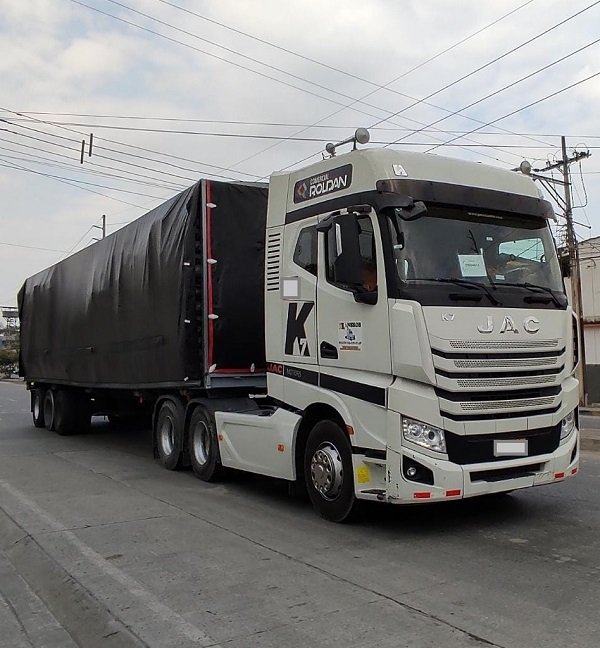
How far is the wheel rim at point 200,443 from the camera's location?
369 inches

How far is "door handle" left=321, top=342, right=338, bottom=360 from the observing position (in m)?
6.82

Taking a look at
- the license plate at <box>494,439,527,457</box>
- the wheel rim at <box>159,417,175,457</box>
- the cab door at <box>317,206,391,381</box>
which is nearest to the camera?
the license plate at <box>494,439,527,457</box>

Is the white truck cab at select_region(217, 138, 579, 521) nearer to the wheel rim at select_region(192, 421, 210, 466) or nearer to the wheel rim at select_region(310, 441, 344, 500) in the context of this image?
the wheel rim at select_region(310, 441, 344, 500)

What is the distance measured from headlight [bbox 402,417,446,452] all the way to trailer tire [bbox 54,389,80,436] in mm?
11424

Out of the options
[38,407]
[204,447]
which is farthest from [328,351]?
[38,407]

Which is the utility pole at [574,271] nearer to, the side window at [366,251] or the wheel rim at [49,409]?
the wheel rim at [49,409]

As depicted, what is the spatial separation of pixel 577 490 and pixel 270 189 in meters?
4.84

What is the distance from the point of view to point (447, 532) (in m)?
6.46

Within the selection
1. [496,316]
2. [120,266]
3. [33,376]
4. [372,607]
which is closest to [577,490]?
[496,316]

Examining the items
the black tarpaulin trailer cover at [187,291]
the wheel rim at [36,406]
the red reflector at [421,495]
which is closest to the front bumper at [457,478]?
the red reflector at [421,495]

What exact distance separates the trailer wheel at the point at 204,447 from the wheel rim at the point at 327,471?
226cm

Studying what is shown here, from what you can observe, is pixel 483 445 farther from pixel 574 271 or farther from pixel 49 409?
pixel 574 271

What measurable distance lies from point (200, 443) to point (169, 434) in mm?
1140

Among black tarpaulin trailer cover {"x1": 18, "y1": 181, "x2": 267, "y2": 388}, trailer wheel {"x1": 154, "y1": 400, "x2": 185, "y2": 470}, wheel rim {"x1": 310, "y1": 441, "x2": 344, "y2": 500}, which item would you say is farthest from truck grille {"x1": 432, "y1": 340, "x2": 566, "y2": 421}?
trailer wheel {"x1": 154, "y1": 400, "x2": 185, "y2": 470}
